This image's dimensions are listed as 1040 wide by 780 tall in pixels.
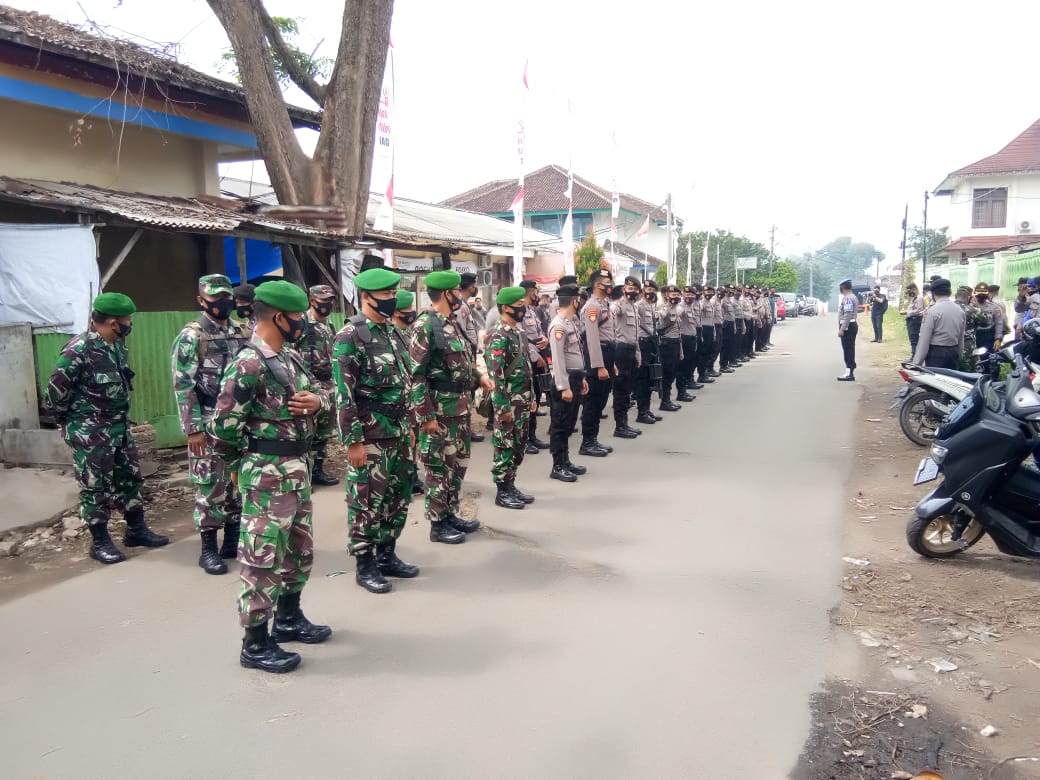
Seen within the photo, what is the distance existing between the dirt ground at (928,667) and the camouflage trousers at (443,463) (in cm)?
250

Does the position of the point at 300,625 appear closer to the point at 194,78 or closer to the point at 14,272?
the point at 14,272

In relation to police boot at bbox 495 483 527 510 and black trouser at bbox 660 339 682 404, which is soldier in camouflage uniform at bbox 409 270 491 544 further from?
black trouser at bbox 660 339 682 404

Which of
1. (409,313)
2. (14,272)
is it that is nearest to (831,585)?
(409,313)

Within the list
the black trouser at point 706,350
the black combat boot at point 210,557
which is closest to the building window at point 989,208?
the black trouser at point 706,350

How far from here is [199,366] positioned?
4.96 metres

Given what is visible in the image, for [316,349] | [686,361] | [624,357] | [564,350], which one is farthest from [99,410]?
[686,361]

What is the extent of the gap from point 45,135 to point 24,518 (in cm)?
597

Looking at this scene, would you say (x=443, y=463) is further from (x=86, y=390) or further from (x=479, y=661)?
(x=86, y=390)

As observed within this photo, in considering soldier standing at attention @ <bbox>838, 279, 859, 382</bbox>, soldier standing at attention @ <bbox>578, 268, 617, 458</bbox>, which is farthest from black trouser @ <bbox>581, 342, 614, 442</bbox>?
soldier standing at attention @ <bbox>838, 279, 859, 382</bbox>

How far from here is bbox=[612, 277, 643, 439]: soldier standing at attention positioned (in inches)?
358

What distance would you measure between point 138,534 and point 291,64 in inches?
282

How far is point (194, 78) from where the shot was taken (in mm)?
10578

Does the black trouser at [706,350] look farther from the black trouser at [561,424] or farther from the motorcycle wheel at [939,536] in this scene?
the motorcycle wheel at [939,536]

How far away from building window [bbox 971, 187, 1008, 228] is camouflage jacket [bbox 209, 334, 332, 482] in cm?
3659
